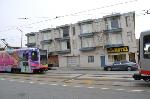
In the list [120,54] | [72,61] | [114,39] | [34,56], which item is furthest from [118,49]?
[34,56]

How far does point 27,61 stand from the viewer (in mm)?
34688

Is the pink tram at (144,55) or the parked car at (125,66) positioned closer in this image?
the pink tram at (144,55)

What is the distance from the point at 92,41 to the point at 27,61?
90.1 feet

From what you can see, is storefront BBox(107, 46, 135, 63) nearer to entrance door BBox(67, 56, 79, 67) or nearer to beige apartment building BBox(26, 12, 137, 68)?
beige apartment building BBox(26, 12, 137, 68)

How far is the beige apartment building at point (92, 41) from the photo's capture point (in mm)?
55219

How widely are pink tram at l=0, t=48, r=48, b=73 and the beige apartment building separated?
73.0 feet

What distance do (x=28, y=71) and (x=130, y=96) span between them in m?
22.9

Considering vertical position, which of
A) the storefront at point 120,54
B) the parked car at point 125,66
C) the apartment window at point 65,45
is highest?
the apartment window at point 65,45

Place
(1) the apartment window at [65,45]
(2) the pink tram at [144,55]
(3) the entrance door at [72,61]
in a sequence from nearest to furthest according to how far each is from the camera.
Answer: (2) the pink tram at [144,55], (3) the entrance door at [72,61], (1) the apartment window at [65,45]

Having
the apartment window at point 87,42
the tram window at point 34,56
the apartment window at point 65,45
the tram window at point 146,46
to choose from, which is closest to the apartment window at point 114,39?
the apartment window at point 87,42

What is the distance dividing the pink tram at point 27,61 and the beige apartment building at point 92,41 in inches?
876

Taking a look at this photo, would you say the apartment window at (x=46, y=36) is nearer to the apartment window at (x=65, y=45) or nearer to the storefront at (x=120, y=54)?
the apartment window at (x=65, y=45)

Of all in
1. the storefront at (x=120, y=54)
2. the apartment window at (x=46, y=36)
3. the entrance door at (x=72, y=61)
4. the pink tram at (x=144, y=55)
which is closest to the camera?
the pink tram at (x=144, y=55)

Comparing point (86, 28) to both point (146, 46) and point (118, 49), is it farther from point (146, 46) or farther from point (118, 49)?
point (146, 46)
